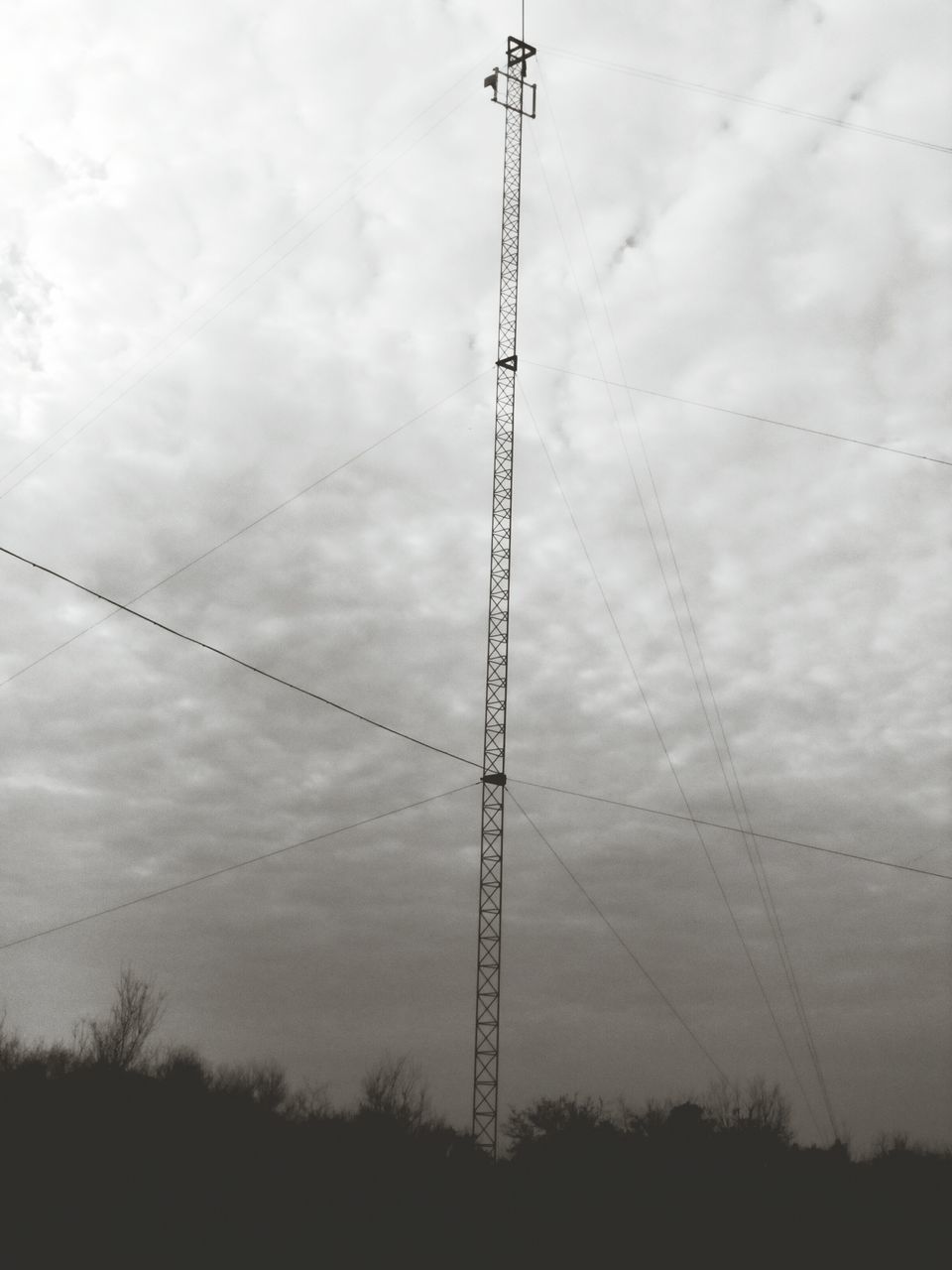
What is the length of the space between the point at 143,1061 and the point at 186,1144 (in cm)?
2008

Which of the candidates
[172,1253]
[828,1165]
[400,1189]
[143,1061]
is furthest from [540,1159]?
[172,1253]

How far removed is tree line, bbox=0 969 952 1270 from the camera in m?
27.7

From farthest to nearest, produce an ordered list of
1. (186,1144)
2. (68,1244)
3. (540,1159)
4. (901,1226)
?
(540,1159), (186,1144), (901,1226), (68,1244)

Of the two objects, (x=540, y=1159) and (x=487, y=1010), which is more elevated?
(x=487, y=1010)

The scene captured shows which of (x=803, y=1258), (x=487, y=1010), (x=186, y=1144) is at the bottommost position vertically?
(x=803, y=1258)

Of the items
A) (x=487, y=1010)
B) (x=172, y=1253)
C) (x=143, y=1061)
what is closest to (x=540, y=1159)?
(x=143, y=1061)

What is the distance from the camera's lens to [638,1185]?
4538cm

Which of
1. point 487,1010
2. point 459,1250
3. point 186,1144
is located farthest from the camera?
point 186,1144

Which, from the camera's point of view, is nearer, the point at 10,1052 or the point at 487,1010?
the point at 487,1010

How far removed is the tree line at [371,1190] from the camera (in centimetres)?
2772

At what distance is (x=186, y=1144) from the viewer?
44.7 meters

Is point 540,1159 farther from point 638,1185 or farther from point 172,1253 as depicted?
point 172,1253

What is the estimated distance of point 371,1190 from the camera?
35438 millimetres

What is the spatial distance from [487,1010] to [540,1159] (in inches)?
1337
